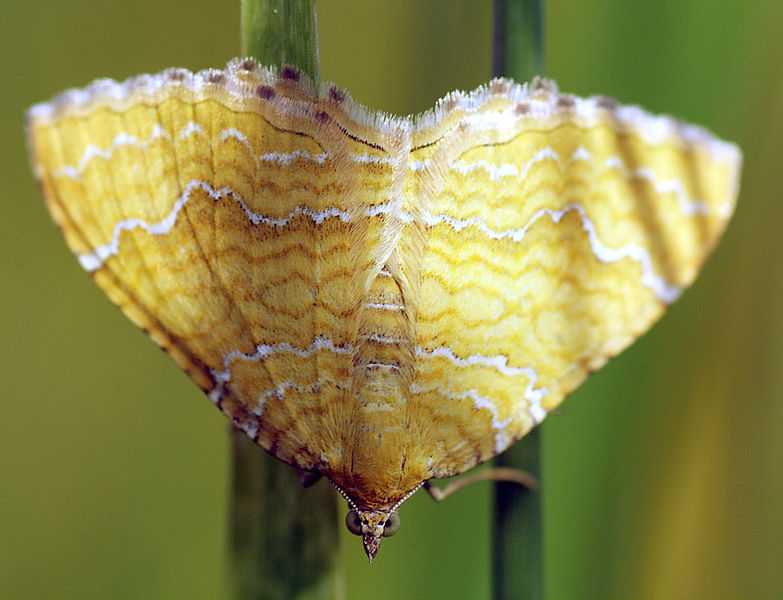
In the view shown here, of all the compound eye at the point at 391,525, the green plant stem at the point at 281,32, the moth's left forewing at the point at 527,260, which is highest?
the green plant stem at the point at 281,32

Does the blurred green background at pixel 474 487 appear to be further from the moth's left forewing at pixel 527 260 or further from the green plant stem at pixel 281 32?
the green plant stem at pixel 281 32

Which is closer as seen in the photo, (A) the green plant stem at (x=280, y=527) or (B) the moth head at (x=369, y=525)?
(A) the green plant stem at (x=280, y=527)

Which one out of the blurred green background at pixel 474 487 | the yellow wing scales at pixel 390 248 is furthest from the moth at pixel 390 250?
the blurred green background at pixel 474 487

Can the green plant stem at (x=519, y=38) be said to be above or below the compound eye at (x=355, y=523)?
above

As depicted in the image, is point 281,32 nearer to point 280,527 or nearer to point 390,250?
point 390,250

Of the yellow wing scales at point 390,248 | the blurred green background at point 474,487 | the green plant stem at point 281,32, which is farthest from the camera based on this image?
the blurred green background at point 474,487

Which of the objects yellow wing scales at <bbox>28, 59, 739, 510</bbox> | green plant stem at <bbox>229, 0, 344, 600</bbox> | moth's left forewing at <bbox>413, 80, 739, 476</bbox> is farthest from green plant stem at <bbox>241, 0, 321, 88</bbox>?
moth's left forewing at <bbox>413, 80, 739, 476</bbox>

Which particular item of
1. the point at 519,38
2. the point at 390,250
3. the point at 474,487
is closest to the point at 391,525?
the point at 474,487

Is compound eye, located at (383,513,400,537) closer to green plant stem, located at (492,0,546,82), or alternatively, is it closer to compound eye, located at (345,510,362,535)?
compound eye, located at (345,510,362,535)
